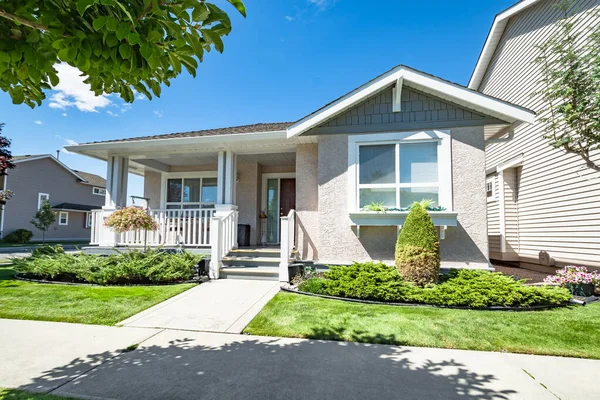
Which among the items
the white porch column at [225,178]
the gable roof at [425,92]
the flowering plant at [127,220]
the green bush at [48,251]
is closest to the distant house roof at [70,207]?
the green bush at [48,251]

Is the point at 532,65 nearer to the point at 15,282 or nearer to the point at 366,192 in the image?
the point at 366,192

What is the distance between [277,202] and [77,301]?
6.37 meters

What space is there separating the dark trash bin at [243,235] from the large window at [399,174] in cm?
444

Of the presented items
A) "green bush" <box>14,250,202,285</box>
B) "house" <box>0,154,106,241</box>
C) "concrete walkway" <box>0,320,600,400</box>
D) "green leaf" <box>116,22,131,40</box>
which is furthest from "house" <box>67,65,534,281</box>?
"house" <box>0,154,106,241</box>

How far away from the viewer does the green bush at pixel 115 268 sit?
6.46 m

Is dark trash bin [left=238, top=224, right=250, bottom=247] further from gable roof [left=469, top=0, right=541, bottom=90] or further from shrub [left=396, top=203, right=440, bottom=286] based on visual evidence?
gable roof [left=469, top=0, right=541, bottom=90]

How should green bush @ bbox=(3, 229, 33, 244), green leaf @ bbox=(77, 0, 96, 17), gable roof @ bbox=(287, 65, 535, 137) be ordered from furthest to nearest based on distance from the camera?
1. green bush @ bbox=(3, 229, 33, 244)
2. gable roof @ bbox=(287, 65, 535, 137)
3. green leaf @ bbox=(77, 0, 96, 17)

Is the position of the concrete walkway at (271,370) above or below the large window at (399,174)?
below

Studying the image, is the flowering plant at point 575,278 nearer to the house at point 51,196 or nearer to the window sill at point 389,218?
the window sill at point 389,218

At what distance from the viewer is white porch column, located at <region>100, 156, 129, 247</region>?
8.55 m

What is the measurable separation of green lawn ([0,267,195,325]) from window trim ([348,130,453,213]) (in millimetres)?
4311

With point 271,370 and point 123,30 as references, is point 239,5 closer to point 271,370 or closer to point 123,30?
point 123,30

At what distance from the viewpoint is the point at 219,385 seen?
2.64m

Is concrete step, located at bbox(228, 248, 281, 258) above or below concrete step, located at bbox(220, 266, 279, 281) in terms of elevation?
above
